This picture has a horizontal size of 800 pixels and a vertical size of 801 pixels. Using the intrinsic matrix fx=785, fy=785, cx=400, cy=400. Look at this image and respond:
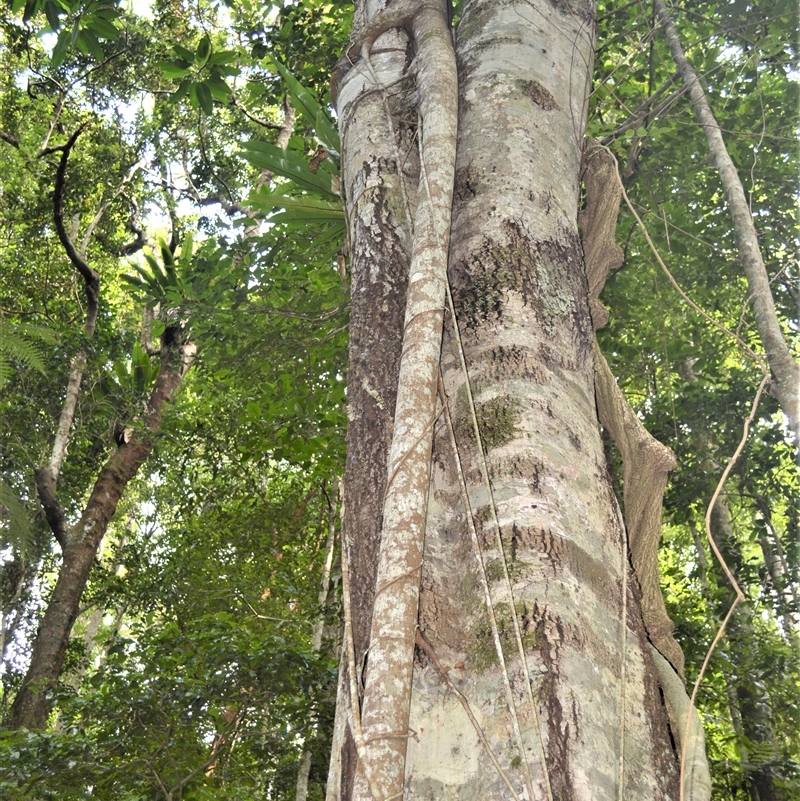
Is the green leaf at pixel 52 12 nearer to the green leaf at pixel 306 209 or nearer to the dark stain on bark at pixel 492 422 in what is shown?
the green leaf at pixel 306 209

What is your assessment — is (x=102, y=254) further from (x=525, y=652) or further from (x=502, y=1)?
(x=525, y=652)

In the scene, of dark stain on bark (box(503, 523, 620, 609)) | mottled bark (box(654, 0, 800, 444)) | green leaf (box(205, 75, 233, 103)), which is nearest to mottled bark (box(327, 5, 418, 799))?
dark stain on bark (box(503, 523, 620, 609))

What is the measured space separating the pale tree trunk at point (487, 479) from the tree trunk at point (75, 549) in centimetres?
448

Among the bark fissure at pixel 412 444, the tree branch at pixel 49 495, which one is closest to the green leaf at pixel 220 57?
the bark fissure at pixel 412 444

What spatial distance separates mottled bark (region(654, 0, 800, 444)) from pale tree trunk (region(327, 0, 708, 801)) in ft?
1.52

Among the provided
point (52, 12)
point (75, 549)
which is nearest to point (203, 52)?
point (52, 12)

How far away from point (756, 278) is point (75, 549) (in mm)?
6697

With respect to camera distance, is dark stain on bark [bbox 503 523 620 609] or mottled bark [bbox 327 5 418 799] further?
mottled bark [bbox 327 5 418 799]

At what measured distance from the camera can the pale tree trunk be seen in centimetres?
140

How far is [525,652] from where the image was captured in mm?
1435

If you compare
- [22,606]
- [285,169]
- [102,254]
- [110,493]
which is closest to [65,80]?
[102,254]

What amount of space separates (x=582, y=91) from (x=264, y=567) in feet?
20.3

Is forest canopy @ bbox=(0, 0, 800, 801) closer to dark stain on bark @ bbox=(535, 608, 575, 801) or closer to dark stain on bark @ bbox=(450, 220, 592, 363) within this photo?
dark stain on bark @ bbox=(450, 220, 592, 363)

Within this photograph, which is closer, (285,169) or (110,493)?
(285,169)
